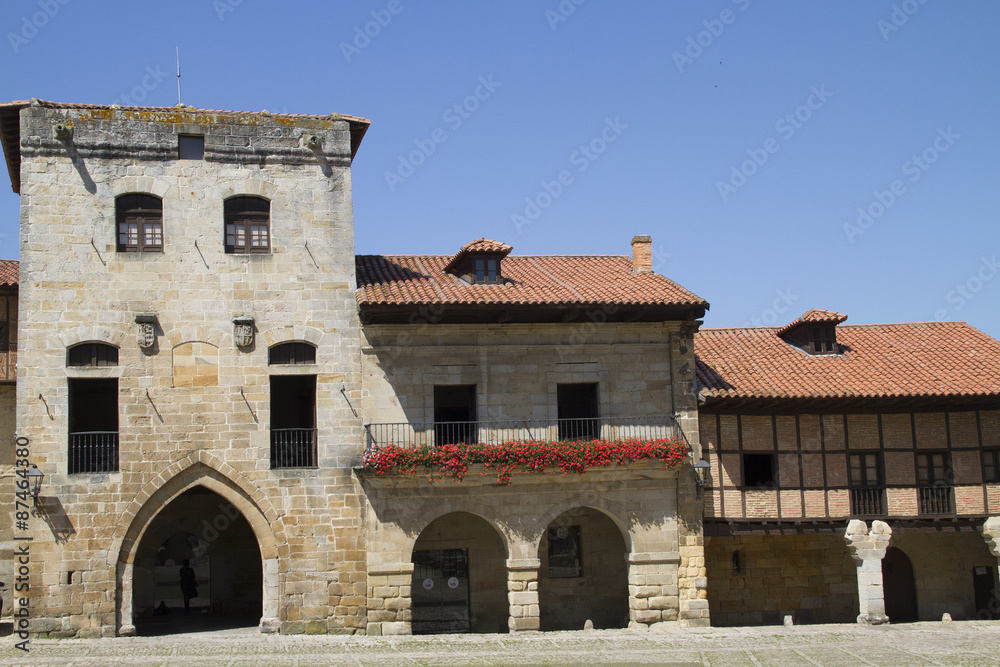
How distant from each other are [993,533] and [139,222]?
1952cm

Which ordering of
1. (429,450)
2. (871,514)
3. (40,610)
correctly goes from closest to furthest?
(40,610)
(429,450)
(871,514)

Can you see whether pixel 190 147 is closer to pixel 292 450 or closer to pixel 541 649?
pixel 292 450

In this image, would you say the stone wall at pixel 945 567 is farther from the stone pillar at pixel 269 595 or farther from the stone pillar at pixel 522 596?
the stone pillar at pixel 269 595

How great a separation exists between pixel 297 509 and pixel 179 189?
6935mm

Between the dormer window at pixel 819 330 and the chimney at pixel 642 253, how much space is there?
400cm

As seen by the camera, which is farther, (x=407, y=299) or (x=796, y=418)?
(x=796, y=418)

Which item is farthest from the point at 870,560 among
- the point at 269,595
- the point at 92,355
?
the point at 92,355

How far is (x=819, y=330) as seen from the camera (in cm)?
2467

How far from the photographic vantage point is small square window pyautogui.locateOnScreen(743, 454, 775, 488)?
74.4ft

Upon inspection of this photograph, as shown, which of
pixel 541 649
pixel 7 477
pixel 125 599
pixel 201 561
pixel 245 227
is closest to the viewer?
pixel 541 649

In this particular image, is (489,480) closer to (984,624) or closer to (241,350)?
(241,350)

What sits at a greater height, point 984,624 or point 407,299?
point 407,299

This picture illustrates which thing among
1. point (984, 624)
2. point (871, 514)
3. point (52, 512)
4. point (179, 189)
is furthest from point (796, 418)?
point (52, 512)

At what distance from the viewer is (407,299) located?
20469 millimetres
